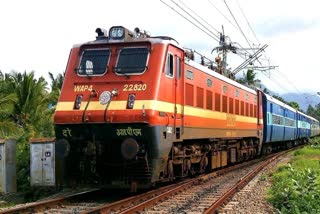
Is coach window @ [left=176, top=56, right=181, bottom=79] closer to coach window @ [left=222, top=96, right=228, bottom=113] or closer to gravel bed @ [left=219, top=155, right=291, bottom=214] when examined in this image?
gravel bed @ [left=219, top=155, right=291, bottom=214]

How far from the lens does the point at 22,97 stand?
26984 mm

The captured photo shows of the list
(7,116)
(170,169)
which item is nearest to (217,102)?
(170,169)

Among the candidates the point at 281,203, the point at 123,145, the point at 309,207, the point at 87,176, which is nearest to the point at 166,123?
the point at 123,145

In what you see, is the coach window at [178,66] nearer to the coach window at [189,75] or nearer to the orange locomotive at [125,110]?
the orange locomotive at [125,110]

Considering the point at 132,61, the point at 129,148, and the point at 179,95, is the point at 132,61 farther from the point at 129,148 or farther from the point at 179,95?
the point at 129,148

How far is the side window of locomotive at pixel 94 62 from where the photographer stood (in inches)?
459

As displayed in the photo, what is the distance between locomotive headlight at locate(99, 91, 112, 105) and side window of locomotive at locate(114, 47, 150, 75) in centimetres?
63

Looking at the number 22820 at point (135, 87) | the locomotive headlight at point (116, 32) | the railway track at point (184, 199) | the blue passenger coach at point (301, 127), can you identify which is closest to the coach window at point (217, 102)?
the railway track at point (184, 199)

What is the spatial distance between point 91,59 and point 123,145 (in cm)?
251

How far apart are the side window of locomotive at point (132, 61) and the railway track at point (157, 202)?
2828 millimetres

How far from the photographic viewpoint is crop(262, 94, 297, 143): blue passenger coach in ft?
86.8

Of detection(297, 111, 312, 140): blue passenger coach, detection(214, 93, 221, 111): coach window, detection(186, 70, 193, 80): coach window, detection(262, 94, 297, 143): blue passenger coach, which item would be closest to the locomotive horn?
detection(186, 70, 193, 80): coach window

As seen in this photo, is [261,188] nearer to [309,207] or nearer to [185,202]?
[185,202]

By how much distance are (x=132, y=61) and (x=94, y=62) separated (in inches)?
38.7
